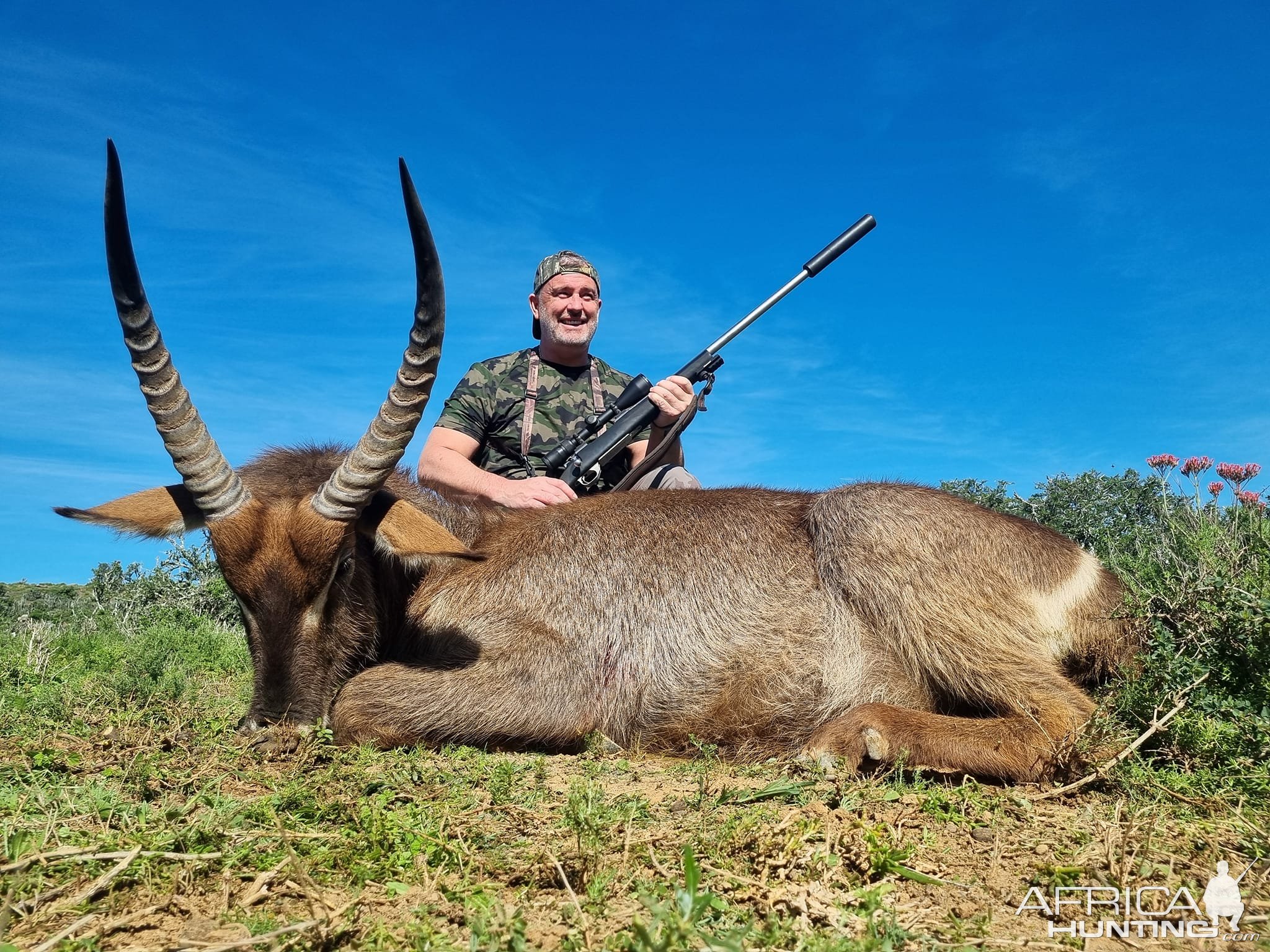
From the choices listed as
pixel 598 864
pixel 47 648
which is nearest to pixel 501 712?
pixel 598 864

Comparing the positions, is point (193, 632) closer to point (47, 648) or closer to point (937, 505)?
point (47, 648)

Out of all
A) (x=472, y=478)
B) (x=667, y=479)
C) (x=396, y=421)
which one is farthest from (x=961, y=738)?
(x=472, y=478)

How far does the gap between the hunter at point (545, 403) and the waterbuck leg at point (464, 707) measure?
2.57 metres

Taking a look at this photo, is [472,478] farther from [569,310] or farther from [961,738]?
[961,738]

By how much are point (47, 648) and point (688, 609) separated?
6451 mm

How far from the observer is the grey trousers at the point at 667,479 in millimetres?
7367

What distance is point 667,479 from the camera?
7410 millimetres

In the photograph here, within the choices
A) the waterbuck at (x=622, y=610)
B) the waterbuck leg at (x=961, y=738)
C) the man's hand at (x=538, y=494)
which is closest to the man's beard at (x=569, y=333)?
the man's hand at (x=538, y=494)

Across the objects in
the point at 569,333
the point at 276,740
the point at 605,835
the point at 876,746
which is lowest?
the point at 605,835

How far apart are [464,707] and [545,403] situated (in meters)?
4.29

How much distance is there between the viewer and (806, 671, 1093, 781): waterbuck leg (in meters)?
3.84

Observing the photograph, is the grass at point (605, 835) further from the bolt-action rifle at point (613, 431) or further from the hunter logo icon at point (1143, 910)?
the bolt-action rifle at point (613, 431)

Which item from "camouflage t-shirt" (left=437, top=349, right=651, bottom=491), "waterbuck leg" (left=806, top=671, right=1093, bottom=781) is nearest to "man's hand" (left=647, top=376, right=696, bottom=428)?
"camouflage t-shirt" (left=437, top=349, right=651, bottom=491)

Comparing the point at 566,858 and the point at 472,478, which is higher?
the point at 472,478
